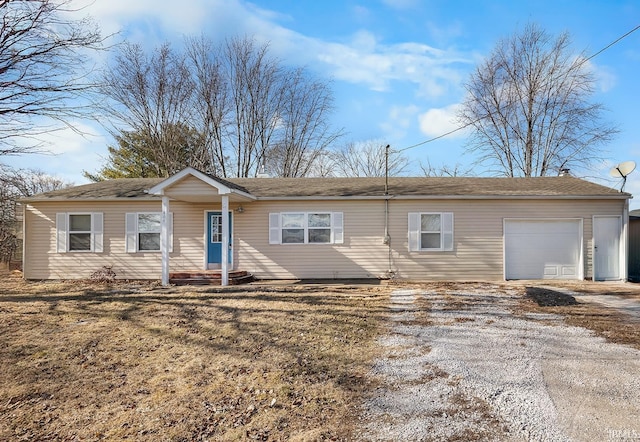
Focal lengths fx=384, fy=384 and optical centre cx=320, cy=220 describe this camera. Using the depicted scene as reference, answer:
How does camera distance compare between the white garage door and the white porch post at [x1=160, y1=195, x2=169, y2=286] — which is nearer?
the white porch post at [x1=160, y1=195, x2=169, y2=286]

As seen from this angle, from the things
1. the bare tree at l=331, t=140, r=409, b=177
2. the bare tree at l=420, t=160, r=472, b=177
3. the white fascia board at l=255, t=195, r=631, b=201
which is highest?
the bare tree at l=331, t=140, r=409, b=177

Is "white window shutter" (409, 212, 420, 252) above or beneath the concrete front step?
above

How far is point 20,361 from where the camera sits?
5230 millimetres

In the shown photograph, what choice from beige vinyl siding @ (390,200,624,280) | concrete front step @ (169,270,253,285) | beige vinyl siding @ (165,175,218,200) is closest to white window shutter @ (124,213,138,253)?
concrete front step @ (169,270,253,285)

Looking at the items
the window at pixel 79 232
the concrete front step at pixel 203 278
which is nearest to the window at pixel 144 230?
the window at pixel 79 232

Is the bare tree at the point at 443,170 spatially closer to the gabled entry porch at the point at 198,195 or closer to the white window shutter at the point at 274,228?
the white window shutter at the point at 274,228

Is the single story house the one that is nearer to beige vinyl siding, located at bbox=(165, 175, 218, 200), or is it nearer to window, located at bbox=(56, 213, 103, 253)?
window, located at bbox=(56, 213, 103, 253)

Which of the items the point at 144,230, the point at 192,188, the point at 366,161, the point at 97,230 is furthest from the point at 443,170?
the point at 97,230

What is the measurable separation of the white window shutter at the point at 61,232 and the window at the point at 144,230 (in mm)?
2066

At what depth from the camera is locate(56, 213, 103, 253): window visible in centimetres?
1264

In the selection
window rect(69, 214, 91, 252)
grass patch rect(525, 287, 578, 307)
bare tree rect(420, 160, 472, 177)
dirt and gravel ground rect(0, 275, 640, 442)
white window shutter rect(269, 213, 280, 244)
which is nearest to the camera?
dirt and gravel ground rect(0, 275, 640, 442)

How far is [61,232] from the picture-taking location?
12672 mm

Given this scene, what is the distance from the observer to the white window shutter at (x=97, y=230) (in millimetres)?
12633

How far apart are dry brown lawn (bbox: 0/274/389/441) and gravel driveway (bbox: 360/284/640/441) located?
0.41 m
